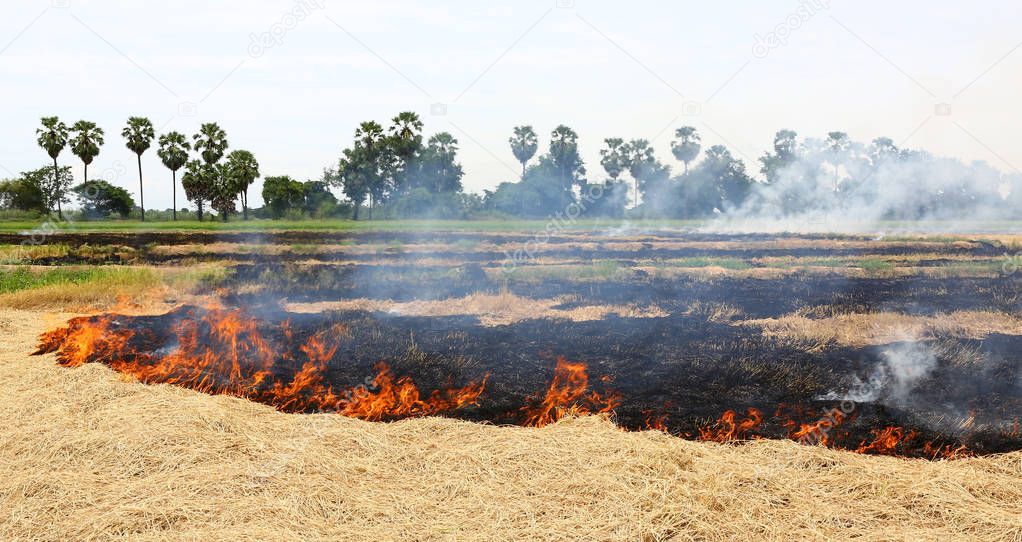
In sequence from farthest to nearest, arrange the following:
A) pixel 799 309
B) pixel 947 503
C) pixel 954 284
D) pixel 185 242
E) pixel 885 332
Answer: pixel 185 242 < pixel 954 284 < pixel 799 309 < pixel 885 332 < pixel 947 503

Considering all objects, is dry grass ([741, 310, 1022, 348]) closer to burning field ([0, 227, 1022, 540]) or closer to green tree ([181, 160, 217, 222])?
burning field ([0, 227, 1022, 540])

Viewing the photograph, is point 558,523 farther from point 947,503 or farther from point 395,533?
point 947,503

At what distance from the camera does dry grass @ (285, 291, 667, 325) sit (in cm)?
1359

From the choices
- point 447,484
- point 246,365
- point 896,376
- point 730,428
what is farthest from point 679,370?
point 246,365

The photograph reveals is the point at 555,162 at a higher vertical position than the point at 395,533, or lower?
higher

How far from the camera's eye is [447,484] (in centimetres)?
563

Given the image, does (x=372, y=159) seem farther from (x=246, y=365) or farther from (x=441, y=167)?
(x=246, y=365)

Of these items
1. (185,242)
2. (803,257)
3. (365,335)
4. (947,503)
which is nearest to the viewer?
(947,503)

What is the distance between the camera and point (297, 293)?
55.9 ft

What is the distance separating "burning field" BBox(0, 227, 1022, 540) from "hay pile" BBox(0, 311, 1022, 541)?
2 centimetres

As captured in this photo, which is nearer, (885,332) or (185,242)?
(885,332)

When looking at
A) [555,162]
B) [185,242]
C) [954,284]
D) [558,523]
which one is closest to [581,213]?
[555,162]

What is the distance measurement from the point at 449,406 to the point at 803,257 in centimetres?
2338

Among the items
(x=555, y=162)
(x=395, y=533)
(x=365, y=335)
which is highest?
(x=555, y=162)
